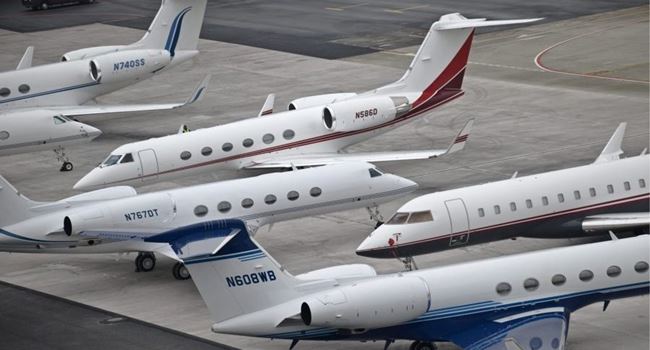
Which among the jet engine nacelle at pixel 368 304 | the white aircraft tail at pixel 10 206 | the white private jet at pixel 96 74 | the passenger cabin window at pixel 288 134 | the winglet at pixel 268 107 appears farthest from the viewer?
the white private jet at pixel 96 74

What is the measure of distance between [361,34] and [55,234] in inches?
1364

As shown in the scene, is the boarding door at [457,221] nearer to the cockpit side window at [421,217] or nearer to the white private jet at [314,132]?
the cockpit side window at [421,217]

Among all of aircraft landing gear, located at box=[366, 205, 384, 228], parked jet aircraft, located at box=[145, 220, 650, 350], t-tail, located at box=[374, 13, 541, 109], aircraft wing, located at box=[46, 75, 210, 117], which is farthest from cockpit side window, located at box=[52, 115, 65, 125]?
parked jet aircraft, located at box=[145, 220, 650, 350]

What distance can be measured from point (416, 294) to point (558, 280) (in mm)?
3033

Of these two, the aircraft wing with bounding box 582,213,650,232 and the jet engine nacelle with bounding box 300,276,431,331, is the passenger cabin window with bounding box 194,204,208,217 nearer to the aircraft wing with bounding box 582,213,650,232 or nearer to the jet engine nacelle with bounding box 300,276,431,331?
the jet engine nacelle with bounding box 300,276,431,331

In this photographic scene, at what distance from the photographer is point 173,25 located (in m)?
56.8

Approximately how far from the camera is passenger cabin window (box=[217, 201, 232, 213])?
36.9 meters

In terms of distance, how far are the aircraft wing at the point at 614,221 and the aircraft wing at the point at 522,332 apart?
22.3 ft

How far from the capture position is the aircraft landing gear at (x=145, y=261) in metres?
37.5

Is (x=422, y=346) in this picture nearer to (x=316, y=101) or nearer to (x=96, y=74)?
(x=316, y=101)

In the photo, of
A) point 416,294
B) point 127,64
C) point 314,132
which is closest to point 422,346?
point 416,294

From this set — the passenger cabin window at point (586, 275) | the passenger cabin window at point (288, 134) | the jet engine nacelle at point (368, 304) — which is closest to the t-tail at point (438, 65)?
the passenger cabin window at point (288, 134)

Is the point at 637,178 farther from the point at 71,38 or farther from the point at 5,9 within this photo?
the point at 5,9

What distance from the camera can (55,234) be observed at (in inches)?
1422
